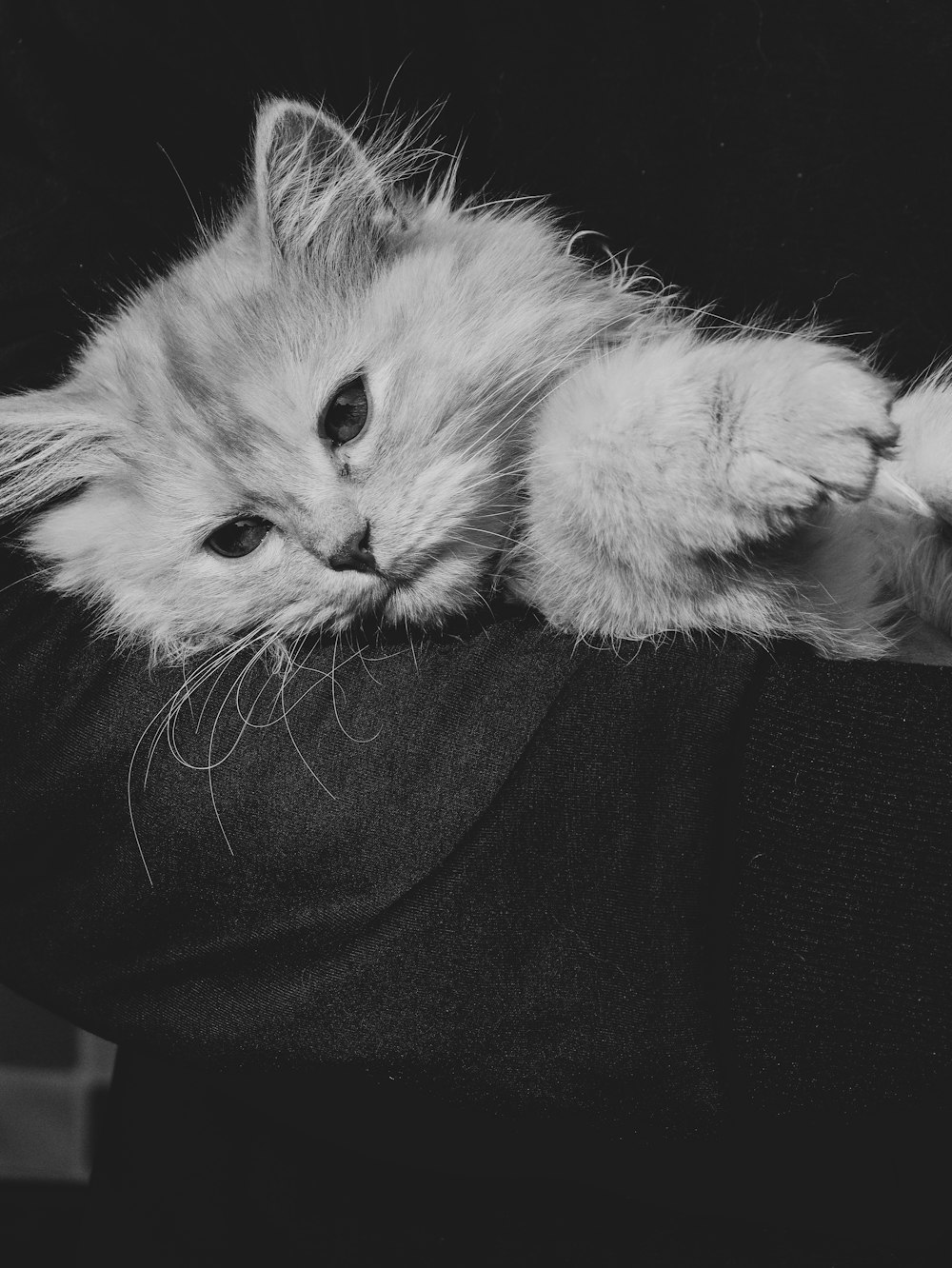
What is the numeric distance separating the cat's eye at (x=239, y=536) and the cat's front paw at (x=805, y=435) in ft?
2.03

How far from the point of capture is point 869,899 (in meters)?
0.80

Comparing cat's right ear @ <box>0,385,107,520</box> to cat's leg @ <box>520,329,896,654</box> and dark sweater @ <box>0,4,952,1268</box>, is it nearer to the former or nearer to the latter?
dark sweater @ <box>0,4,952,1268</box>

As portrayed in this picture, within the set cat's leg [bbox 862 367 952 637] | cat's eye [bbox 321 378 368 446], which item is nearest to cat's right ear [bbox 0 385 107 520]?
cat's eye [bbox 321 378 368 446]

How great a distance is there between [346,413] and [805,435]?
1.88 ft

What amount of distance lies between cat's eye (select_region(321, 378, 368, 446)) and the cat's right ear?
1.13 ft

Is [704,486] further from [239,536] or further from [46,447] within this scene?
[46,447]

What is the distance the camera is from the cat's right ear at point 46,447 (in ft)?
4.14

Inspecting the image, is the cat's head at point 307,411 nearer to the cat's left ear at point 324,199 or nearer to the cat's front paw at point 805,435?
the cat's left ear at point 324,199

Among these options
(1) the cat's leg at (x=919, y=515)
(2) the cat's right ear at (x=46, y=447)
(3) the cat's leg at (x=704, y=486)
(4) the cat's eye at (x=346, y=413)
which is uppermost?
(2) the cat's right ear at (x=46, y=447)

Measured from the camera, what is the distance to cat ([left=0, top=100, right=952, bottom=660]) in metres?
0.97

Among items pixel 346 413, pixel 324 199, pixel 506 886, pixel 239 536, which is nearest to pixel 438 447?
pixel 346 413

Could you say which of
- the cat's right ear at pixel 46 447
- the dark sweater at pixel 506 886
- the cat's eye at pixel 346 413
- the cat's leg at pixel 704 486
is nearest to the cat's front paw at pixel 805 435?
the cat's leg at pixel 704 486

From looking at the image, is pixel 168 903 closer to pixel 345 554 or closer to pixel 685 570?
pixel 345 554

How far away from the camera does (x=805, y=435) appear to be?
0.90 metres
